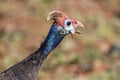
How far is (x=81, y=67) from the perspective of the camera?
9680mm

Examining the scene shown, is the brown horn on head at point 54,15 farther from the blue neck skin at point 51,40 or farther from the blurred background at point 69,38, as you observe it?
the blurred background at point 69,38

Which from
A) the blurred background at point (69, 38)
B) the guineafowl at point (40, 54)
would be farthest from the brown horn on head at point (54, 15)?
the blurred background at point (69, 38)

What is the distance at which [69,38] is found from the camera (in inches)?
425

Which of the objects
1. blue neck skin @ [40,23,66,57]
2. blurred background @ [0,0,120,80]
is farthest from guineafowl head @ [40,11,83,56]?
blurred background @ [0,0,120,80]

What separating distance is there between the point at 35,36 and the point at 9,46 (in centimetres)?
63

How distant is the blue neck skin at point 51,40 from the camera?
5.97 metres

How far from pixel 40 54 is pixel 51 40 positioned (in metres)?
0.16

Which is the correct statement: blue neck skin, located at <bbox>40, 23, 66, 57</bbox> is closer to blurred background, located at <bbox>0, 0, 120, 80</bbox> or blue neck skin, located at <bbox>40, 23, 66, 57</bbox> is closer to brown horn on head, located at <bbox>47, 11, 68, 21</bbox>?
brown horn on head, located at <bbox>47, 11, 68, 21</bbox>

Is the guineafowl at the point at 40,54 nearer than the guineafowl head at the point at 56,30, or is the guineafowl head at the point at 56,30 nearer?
the guineafowl at the point at 40,54

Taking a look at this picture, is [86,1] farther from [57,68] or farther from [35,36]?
[57,68]

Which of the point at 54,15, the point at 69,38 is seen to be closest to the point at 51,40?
the point at 54,15

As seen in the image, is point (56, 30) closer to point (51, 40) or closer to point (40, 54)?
point (51, 40)

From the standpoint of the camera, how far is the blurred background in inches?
377

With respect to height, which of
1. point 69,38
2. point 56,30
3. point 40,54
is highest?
point 56,30
